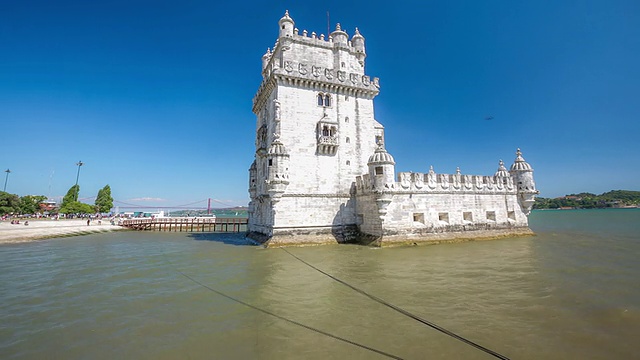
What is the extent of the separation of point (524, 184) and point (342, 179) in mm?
19059

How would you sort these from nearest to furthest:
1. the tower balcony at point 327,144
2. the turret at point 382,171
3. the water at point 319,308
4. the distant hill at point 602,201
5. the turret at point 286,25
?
the water at point 319,308 < the turret at point 382,171 < the tower balcony at point 327,144 < the turret at point 286,25 < the distant hill at point 602,201

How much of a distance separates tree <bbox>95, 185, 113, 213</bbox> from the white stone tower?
2501 inches

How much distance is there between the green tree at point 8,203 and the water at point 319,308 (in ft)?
173

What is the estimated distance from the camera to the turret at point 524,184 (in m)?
28.0

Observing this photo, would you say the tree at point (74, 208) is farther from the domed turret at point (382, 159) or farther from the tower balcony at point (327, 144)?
the domed turret at point (382, 159)

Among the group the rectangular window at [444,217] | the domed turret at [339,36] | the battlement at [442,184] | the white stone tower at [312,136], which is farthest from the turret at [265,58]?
the rectangular window at [444,217]

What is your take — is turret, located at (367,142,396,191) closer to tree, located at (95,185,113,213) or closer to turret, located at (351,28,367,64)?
turret, located at (351,28,367,64)

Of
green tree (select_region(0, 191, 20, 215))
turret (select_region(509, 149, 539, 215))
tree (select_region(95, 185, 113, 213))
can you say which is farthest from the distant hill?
green tree (select_region(0, 191, 20, 215))

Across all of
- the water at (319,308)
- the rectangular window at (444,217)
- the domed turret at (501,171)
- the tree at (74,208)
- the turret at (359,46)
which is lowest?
the water at (319,308)

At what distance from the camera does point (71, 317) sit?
8164 millimetres

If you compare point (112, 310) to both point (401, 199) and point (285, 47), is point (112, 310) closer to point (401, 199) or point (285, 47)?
point (401, 199)

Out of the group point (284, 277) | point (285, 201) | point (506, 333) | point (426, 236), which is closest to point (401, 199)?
point (426, 236)

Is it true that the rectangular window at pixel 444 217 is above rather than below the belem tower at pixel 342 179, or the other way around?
below

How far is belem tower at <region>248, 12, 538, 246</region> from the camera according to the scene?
22.5 m
